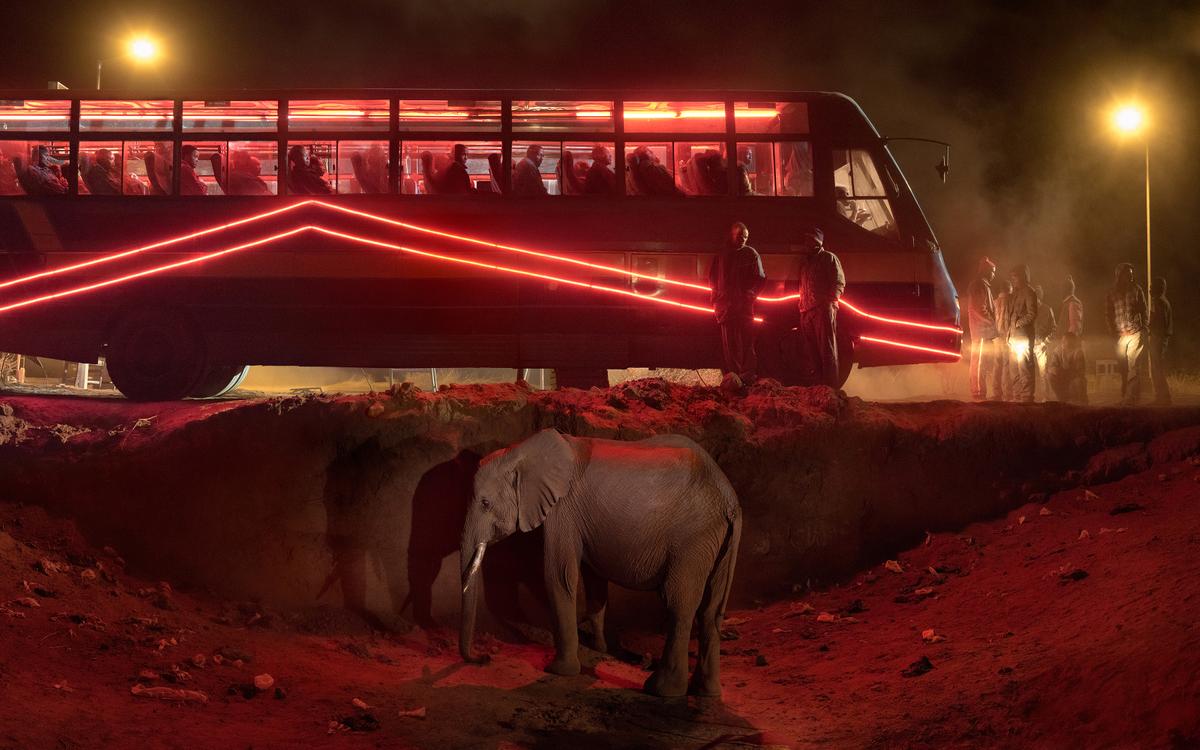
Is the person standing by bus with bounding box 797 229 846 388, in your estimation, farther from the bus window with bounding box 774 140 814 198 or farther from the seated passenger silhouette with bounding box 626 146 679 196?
the seated passenger silhouette with bounding box 626 146 679 196

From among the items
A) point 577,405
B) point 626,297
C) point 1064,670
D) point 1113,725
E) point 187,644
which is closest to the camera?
point 1113,725

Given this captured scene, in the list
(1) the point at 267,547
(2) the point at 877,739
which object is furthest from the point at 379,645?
(2) the point at 877,739

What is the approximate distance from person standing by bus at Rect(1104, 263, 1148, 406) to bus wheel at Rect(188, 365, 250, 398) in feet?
39.7

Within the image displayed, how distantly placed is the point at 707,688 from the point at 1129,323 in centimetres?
1081

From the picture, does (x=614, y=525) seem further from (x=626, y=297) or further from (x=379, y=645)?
(x=626, y=297)

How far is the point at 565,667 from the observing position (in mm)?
7297

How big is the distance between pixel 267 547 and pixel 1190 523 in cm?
687

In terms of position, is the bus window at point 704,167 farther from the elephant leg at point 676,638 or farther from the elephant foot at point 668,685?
the elephant foot at point 668,685

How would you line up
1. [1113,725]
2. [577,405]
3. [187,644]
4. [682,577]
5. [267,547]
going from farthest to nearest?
[577,405] → [267,547] → [682,577] → [187,644] → [1113,725]

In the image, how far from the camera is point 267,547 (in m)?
8.09

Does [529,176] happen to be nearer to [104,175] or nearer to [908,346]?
[908,346]

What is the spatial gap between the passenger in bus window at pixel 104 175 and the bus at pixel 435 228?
→ 0.09ft

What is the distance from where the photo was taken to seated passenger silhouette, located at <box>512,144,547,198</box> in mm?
12312

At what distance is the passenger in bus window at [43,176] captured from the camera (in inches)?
484
